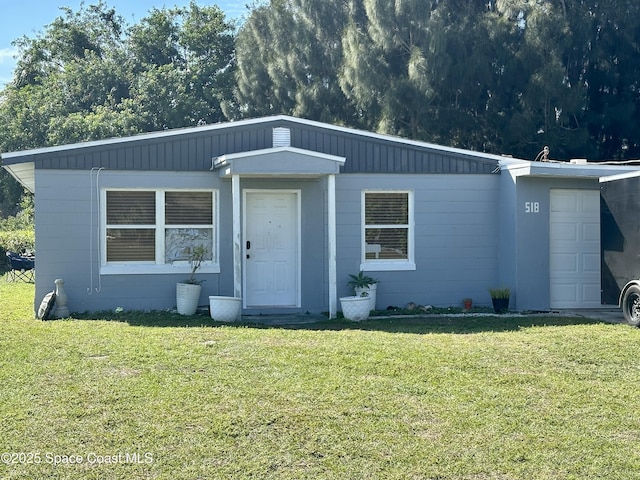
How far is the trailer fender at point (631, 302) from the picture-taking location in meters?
10.3

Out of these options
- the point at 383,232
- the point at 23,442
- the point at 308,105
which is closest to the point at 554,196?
the point at 383,232

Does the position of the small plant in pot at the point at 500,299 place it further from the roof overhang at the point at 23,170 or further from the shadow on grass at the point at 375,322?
the roof overhang at the point at 23,170

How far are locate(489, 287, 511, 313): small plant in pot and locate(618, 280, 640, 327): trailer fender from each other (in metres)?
1.90

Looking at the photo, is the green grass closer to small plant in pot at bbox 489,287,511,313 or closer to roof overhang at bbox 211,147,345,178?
small plant in pot at bbox 489,287,511,313

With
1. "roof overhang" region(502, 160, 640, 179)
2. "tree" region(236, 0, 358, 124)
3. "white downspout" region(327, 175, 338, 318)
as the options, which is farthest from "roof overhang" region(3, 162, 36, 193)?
"tree" region(236, 0, 358, 124)

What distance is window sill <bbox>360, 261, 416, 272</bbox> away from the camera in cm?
1235

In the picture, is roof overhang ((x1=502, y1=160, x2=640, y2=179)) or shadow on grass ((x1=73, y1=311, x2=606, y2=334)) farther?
roof overhang ((x1=502, y1=160, x2=640, y2=179))

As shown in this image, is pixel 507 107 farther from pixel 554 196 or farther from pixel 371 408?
pixel 371 408

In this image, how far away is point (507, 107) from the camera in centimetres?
1966

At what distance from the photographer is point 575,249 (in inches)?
494

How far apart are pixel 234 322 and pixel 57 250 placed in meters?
3.09

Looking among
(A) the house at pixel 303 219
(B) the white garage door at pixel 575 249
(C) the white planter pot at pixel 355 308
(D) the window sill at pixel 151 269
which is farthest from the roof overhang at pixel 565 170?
(D) the window sill at pixel 151 269

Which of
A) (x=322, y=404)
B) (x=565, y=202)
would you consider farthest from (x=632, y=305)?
(x=322, y=404)

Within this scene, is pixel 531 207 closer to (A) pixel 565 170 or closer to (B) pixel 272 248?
(A) pixel 565 170
